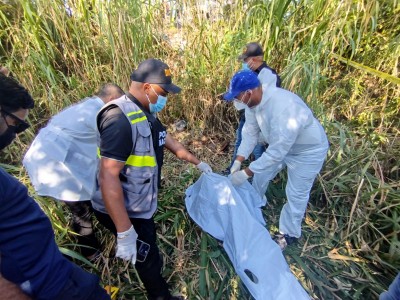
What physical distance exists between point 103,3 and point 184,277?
8.57 feet

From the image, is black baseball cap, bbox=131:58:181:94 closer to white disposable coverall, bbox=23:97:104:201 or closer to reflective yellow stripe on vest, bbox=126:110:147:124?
reflective yellow stripe on vest, bbox=126:110:147:124

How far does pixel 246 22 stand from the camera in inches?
106

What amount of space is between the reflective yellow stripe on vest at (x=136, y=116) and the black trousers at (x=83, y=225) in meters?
0.91

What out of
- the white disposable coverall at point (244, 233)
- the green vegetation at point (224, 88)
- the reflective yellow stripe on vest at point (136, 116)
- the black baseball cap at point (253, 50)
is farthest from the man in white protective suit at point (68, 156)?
the black baseball cap at point (253, 50)

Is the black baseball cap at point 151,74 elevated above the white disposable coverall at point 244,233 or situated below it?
above

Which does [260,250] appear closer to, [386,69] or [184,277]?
[184,277]

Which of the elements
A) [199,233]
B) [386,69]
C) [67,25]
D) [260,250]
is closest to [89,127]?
[199,233]

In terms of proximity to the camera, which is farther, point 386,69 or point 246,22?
point 386,69

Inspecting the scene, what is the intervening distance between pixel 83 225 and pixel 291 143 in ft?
5.31

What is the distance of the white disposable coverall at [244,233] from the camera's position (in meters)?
1.53

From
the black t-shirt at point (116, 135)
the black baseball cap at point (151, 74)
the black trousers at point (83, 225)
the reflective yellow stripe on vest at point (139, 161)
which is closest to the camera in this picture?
the black t-shirt at point (116, 135)

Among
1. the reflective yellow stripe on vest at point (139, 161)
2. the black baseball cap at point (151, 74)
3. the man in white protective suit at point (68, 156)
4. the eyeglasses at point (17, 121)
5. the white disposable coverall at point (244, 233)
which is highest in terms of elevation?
the black baseball cap at point (151, 74)

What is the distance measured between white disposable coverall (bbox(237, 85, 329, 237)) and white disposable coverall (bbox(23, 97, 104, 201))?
47.1 inches

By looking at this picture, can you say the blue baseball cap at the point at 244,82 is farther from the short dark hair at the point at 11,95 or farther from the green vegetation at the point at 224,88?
the short dark hair at the point at 11,95
